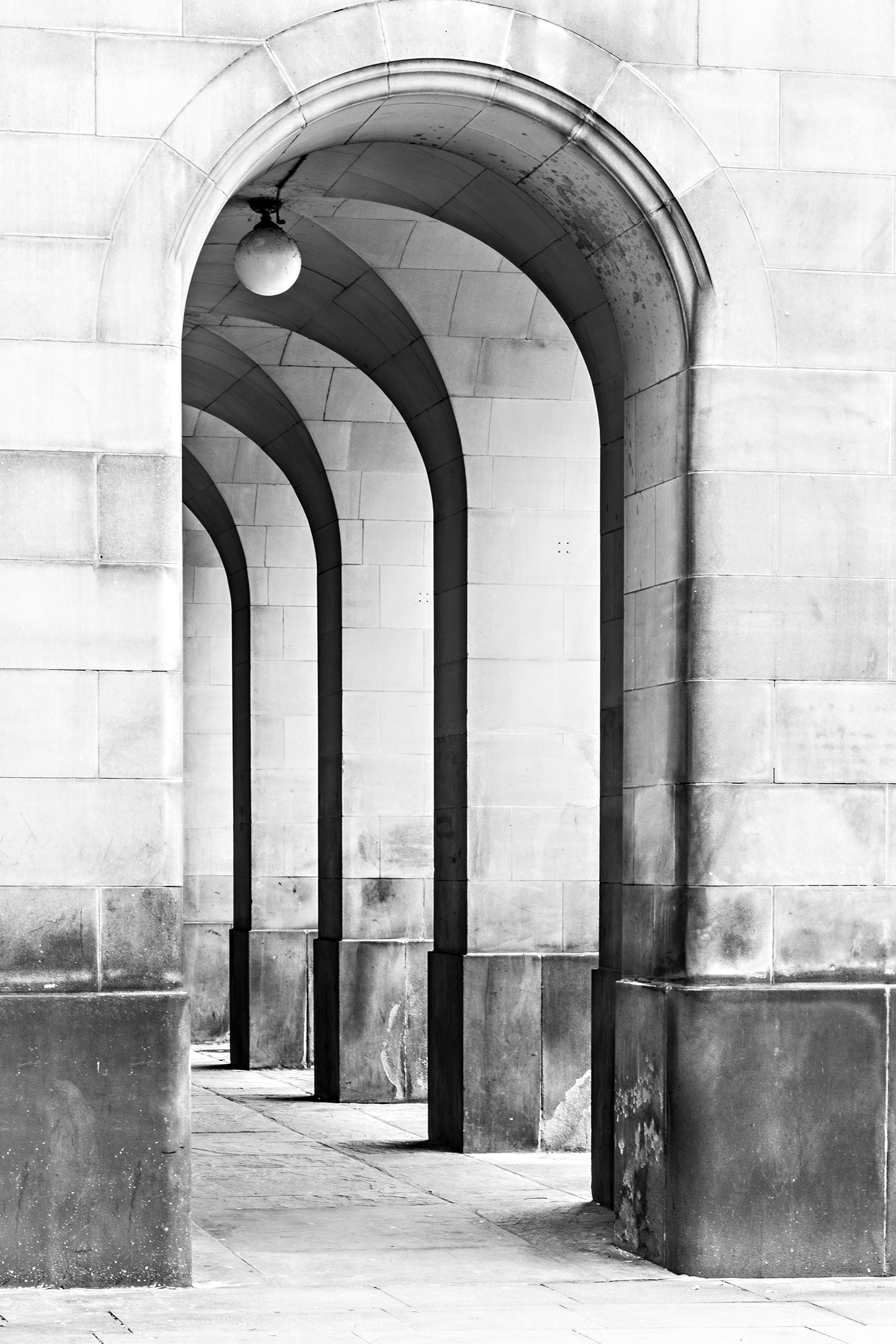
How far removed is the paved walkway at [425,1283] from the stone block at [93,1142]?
0.14 meters

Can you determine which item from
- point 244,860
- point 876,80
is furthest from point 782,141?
point 244,860

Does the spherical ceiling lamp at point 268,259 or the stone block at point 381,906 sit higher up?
the spherical ceiling lamp at point 268,259

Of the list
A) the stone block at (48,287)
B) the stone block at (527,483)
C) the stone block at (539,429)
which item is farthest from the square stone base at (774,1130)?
the stone block at (539,429)

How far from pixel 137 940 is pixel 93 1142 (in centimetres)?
85

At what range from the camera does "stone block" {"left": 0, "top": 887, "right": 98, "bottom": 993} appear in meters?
8.74

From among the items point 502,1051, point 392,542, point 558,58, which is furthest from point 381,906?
point 558,58

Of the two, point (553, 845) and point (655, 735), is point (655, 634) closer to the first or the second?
point (655, 735)

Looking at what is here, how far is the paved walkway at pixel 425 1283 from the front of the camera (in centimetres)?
805

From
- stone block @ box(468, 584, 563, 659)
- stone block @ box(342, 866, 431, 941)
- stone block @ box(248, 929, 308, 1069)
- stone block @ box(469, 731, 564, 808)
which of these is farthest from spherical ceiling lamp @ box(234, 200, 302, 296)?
stone block @ box(248, 929, 308, 1069)

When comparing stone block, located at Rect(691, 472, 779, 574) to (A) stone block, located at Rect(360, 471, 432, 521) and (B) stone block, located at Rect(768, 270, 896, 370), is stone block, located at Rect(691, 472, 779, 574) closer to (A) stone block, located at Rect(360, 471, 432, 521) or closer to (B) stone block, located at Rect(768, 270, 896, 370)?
(B) stone block, located at Rect(768, 270, 896, 370)

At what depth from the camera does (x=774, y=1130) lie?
30.5 feet

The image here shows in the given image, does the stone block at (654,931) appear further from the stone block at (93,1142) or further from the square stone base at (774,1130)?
the stone block at (93,1142)

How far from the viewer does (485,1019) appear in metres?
13.8

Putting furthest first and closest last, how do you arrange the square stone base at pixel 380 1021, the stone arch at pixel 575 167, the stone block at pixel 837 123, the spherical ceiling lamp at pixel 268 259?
the square stone base at pixel 380 1021
the spherical ceiling lamp at pixel 268 259
the stone block at pixel 837 123
the stone arch at pixel 575 167
